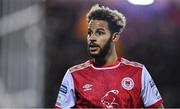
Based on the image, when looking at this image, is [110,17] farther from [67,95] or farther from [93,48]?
[67,95]

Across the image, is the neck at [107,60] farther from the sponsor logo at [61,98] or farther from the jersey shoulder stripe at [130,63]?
the sponsor logo at [61,98]

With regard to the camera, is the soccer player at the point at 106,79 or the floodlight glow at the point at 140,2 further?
the floodlight glow at the point at 140,2

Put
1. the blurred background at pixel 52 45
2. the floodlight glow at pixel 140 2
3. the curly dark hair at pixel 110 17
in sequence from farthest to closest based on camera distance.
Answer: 1. the blurred background at pixel 52 45
2. the floodlight glow at pixel 140 2
3. the curly dark hair at pixel 110 17

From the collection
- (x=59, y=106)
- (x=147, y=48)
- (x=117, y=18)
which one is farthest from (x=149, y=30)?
(x=59, y=106)

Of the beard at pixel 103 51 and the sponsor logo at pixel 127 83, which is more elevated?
the beard at pixel 103 51

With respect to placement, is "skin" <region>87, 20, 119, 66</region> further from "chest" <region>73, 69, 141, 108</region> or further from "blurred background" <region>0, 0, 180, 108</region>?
"blurred background" <region>0, 0, 180, 108</region>

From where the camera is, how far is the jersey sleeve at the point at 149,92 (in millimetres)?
1762

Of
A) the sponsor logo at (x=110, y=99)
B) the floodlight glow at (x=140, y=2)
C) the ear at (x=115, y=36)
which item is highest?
the floodlight glow at (x=140, y=2)

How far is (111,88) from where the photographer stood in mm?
1785

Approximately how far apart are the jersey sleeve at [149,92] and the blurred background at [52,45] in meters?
0.22

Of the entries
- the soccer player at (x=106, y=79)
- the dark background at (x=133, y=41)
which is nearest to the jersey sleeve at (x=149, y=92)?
the soccer player at (x=106, y=79)

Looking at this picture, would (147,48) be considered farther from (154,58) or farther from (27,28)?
(27,28)

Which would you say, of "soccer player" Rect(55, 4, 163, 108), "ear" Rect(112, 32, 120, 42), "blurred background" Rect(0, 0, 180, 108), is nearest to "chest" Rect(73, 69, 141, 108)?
"soccer player" Rect(55, 4, 163, 108)

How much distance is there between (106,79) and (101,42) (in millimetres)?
128
